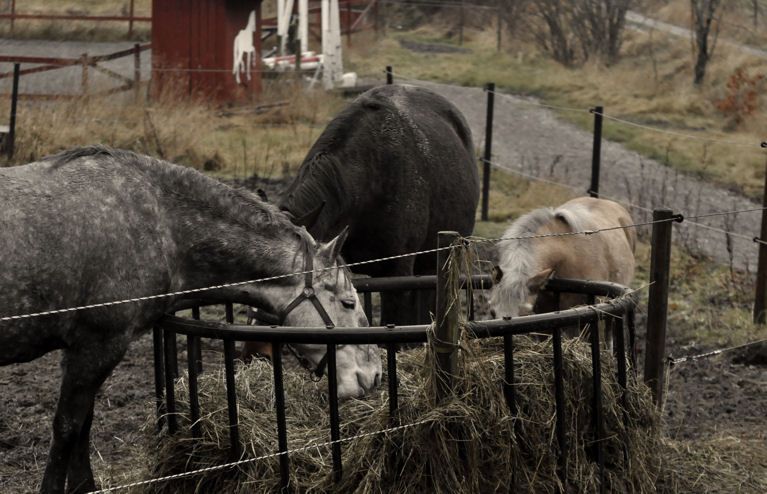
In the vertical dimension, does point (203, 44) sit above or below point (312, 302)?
above

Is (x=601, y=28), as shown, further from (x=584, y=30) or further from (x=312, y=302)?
(x=312, y=302)

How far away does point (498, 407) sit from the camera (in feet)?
13.3

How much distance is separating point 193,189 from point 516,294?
2.22 metres

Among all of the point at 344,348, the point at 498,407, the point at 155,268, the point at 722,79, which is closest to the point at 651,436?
the point at 498,407

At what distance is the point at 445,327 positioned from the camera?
3963 mm

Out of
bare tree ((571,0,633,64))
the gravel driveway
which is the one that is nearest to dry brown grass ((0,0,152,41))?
the gravel driveway

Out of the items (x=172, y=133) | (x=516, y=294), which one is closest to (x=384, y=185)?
(x=516, y=294)

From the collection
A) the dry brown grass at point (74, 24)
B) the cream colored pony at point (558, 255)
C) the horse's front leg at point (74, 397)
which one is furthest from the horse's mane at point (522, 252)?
the dry brown grass at point (74, 24)

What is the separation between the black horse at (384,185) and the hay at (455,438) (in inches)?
62.1

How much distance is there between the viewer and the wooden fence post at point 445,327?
3947mm

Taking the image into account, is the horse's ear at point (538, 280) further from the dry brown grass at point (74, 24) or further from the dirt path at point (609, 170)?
the dry brown grass at point (74, 24)

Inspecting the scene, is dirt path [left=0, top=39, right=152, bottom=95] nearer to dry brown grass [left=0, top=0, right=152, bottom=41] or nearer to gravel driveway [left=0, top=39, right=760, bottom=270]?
gravel driveway [left=0, top=39, right=760, bottom=270]

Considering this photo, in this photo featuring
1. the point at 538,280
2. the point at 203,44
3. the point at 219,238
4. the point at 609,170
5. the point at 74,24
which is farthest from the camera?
the point at 74,24

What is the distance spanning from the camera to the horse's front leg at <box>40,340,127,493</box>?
4332 mm
